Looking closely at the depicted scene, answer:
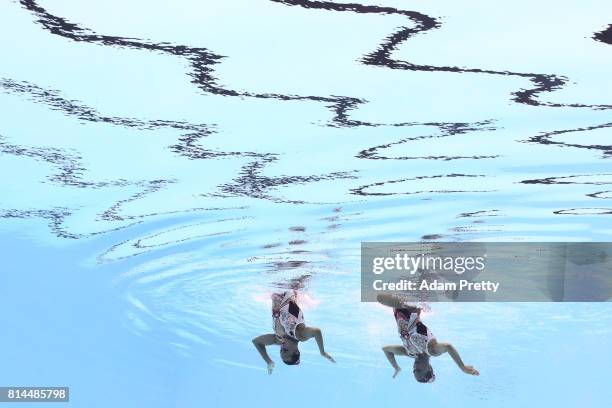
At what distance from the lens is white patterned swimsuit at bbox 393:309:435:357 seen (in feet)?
23.3

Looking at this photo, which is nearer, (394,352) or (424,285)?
(394,352)

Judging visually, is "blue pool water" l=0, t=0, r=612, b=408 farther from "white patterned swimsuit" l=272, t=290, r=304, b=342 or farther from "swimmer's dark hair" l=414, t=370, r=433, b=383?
"swimmer's dark hair" l=414, t=370, r=433, b=383

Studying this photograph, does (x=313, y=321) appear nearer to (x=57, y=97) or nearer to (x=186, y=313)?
(x=186, y=313)

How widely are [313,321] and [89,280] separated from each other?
503 cm

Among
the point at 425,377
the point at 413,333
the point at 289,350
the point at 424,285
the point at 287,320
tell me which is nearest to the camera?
the point at 425,377

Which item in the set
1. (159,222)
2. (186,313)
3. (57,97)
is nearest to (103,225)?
(159,222)

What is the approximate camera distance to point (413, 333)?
23.6ft

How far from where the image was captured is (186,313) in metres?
11.8

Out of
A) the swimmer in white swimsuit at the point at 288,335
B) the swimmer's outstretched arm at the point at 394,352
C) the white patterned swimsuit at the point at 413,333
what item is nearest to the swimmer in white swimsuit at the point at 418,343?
the white patterned swimsuit at the point at 413,333

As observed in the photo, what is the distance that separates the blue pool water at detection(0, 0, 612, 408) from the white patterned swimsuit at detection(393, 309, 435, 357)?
2.67 ft

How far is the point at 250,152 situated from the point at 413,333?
107 inches

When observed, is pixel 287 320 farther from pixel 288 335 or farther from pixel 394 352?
pixel 394 352

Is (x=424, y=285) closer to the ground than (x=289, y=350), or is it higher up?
higher up

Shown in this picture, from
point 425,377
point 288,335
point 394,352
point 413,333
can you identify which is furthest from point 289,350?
point 425,377
